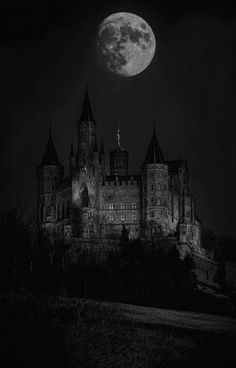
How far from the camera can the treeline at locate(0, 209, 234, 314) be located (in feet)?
98.8

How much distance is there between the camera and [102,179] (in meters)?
77.8

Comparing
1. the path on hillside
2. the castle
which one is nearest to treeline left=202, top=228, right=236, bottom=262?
the castle

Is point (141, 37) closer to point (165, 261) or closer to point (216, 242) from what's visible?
point (165, 261)

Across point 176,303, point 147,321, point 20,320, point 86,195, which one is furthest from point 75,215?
point 20,320

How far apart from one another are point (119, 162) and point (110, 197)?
7.01 metres

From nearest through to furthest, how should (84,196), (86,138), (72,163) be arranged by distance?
1. (84,196)
2. (86,138)
3. (72,163)

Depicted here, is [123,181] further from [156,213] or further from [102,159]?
[156,213]

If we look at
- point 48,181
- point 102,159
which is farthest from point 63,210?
point 102,159

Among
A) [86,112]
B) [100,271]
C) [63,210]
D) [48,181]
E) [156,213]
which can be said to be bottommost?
[100,271]

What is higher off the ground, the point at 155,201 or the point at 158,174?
the point at 158,174

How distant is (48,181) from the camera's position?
80.2 metres

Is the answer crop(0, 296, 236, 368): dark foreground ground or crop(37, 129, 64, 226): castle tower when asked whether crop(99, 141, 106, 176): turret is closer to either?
crop(37, 129, 64, 226): castle tower

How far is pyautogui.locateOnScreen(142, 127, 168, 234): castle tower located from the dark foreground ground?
135 feet

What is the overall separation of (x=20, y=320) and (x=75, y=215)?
Result: 1940 inches
